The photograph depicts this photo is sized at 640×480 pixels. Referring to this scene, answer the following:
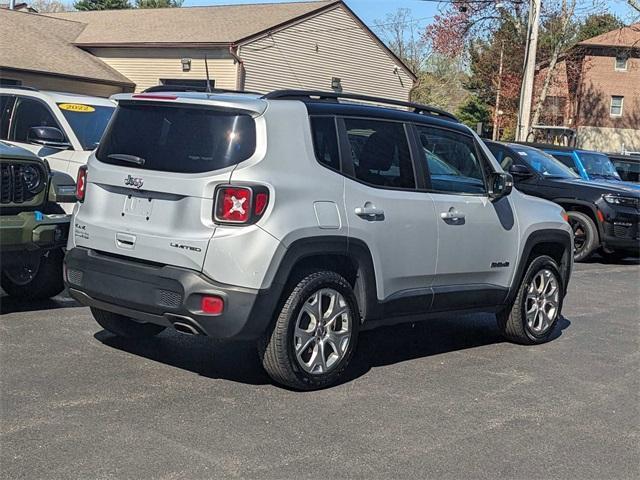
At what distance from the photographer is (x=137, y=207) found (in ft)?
17.7

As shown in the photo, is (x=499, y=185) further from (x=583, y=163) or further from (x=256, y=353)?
(x=583, y=163)

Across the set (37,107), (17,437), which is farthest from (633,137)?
(17,437)

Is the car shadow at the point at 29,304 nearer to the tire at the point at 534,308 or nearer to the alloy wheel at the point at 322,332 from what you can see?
the alloy wheel at the point at 322,332

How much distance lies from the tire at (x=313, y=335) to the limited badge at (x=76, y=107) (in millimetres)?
5010

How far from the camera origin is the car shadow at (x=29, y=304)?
7.31 meters

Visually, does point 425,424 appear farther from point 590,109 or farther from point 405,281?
point 590,109

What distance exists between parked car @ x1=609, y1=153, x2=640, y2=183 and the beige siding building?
12877mm

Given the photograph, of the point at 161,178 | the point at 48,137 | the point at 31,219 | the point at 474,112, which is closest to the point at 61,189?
the point at 31,219

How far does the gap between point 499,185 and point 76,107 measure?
4.95m

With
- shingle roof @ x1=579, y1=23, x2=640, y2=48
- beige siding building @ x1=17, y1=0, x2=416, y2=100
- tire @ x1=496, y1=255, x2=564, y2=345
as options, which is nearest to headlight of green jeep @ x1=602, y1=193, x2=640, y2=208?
tire @ x1=496, y1=255, x2=564, y2=345

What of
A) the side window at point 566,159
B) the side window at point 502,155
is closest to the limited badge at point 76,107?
the side window at point 502,155

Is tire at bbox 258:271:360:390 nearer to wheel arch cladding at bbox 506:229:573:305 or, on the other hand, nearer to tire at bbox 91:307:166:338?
tire at bbox 91:307:166:338

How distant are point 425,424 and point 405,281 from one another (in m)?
1.27

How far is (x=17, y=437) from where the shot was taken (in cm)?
437
